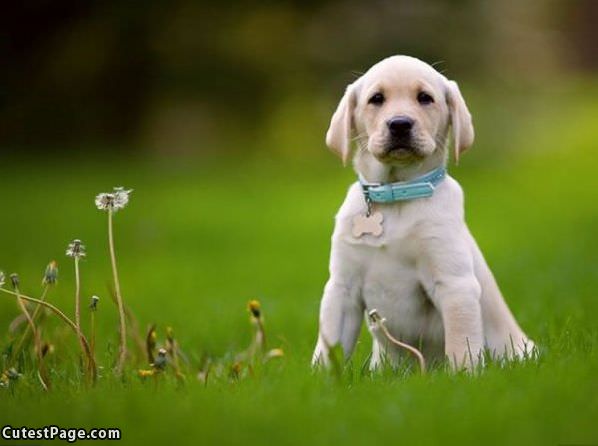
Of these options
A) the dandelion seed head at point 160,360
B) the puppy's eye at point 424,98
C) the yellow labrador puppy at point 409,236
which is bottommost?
the dandelion seed head at point 160,360

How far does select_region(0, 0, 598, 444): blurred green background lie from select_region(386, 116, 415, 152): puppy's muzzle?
3.14ft

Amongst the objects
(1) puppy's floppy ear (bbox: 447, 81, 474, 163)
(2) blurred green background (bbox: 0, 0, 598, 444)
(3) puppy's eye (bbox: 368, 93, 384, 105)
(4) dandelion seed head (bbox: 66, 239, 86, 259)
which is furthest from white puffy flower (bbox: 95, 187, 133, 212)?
(1) puppy's floppy ear (bbox: 447, 81, 474, 163)

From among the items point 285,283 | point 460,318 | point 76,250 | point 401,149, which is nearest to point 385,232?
point 401,149

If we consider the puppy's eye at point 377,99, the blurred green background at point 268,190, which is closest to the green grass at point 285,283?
the blurred green background at point 268,190

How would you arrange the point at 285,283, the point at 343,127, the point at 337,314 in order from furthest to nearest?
the point at 285,283, the point at 343,127, the point at 337,314

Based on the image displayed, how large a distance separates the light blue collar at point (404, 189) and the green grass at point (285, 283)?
0.72 meters

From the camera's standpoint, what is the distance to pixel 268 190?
15.1 metres

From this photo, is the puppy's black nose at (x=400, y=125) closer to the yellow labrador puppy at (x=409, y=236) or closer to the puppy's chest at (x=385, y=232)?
the yellow labrador puppy at (x=409, y=236)

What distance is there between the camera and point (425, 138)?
4156 millimetres

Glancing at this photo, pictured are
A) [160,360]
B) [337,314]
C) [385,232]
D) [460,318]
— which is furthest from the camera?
[337,314]

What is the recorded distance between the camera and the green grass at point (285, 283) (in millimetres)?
3207

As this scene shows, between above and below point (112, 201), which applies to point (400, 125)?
above

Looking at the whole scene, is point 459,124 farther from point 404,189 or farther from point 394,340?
point 394,340

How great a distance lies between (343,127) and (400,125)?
38cm
